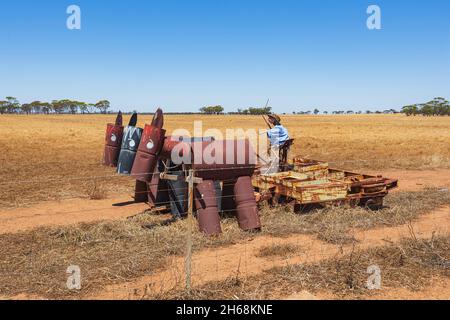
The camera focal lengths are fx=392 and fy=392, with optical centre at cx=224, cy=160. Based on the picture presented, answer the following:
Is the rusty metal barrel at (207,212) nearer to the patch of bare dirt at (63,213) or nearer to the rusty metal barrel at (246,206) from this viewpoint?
the rusty metal barrel at (246,206)

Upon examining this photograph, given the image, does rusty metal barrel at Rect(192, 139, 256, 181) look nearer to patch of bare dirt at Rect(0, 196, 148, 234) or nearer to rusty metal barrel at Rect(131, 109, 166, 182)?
rusty metal barrel at Rect(131, 109, 166, 182)

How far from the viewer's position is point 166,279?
205 inches

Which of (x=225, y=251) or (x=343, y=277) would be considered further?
(x=225, y=251)

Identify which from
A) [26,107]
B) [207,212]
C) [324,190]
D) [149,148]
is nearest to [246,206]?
[207,212]

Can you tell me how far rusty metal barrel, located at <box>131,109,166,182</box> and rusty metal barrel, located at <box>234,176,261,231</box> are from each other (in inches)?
64.3

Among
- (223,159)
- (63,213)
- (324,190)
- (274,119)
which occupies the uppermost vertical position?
(274,119)

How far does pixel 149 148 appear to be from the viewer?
7.16 metres

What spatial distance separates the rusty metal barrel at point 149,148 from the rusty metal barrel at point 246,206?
5.36 feet

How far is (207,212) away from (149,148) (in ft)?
5.17

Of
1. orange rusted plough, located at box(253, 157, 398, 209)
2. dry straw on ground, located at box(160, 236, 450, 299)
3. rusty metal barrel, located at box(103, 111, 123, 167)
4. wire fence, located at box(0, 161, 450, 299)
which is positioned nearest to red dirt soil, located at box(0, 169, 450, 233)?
rusty metal barrel, located at box(103, 111, 123, 167)

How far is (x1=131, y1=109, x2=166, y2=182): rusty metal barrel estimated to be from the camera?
7.12m

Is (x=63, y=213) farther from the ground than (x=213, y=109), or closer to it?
closer to it

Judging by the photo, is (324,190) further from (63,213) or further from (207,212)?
(63,213)
